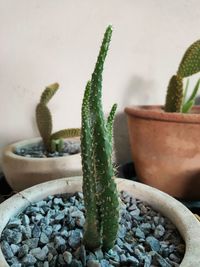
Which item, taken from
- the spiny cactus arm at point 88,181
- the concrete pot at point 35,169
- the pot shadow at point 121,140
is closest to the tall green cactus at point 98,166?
the spiny cactus arm at point 88,181

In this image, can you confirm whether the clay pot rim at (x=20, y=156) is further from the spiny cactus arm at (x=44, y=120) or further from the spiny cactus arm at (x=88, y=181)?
the spiny cactus arm at (x=88, y=181)

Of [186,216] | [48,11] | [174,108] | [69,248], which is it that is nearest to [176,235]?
[186,216]

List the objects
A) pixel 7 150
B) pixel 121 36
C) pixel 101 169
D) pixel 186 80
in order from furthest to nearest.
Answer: pixel 186 80 < pixel 121 36 < pixel 7 150 < pixel 101 169

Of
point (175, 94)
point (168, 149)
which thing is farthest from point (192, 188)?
point (175, 94)

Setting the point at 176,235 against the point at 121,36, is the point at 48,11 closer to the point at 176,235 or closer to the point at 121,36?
the point at 121,36

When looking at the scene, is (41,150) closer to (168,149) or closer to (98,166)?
(168,149)
